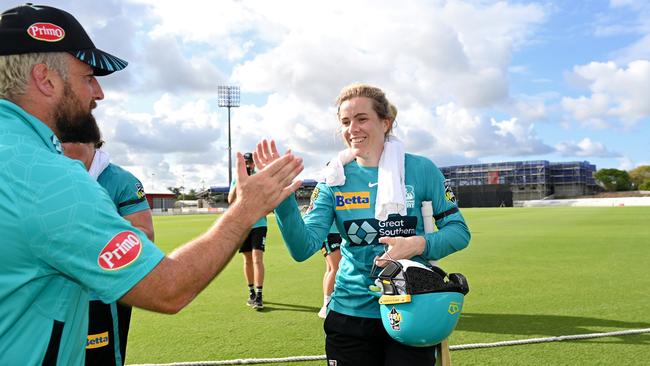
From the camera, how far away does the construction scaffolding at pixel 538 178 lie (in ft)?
Result: 376

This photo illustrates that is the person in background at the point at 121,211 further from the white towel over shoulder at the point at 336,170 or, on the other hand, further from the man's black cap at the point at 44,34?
the white towel over shoulder at the point at 336,170

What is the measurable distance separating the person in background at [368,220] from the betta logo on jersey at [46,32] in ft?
4.44

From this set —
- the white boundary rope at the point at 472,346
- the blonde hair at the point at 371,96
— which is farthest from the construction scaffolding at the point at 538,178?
the blonde hair at the point at 371,96

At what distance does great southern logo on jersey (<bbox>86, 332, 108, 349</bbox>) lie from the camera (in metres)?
3.11

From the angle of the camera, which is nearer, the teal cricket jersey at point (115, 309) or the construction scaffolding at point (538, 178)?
the teal cricket jersey at point (115, 309)

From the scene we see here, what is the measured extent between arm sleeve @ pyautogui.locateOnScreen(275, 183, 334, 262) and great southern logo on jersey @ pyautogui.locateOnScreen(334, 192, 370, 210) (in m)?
0.06

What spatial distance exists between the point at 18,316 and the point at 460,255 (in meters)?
13.2

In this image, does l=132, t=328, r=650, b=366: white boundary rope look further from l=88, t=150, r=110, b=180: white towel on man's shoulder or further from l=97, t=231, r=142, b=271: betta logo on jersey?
l=97, t=231, r=142, b=271: betta logo on jersey

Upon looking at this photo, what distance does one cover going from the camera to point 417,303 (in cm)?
262

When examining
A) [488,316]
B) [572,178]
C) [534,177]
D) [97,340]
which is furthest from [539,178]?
[97,340]

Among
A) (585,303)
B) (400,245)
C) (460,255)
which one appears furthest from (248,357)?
(460,255)

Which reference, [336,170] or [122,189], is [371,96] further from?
[122,189]

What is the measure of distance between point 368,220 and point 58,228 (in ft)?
6.46

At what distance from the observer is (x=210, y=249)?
1679 mm
